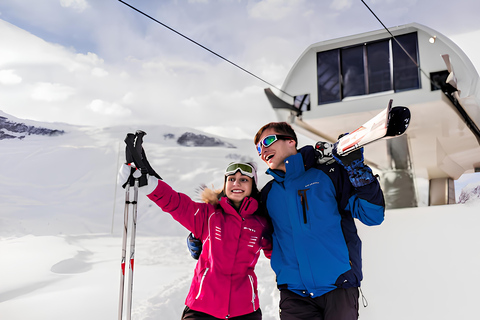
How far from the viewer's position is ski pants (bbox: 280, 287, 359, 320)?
69.6 inches

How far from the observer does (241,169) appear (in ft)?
7.39

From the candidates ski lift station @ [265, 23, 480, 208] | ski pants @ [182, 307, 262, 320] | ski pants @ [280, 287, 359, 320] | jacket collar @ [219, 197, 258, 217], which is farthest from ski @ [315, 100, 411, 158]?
ski lift station @ [265, 23, 480, 208]

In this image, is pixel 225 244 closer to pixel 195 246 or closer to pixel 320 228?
pixel 195 246

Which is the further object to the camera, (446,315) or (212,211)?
(446,315)

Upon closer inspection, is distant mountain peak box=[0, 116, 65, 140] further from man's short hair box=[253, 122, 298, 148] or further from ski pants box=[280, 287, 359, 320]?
ski pants box=[280, 287, 359, 320]

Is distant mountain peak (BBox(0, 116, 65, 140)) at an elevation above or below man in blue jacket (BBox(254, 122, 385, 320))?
above

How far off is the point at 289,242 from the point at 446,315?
2.28 m

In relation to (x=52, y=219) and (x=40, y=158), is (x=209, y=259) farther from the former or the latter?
(x=40, y=158)

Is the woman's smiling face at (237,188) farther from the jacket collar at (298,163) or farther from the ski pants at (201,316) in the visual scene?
the ski pants at (201,316)

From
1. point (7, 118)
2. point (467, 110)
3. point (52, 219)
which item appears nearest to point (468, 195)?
point (467, 110)

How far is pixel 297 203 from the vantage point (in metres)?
1.92

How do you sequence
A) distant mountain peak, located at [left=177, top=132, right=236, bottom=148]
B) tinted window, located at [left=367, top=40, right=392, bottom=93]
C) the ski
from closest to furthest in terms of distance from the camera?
the ski
tinted window, located at [left=367, top=40, right=392, bottom=93]
distant mountain peak, located at [left=177, top=132, right=236, bottom=148]

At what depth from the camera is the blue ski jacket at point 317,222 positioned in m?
1.80

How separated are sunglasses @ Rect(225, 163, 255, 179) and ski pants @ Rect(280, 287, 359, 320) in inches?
29.7
